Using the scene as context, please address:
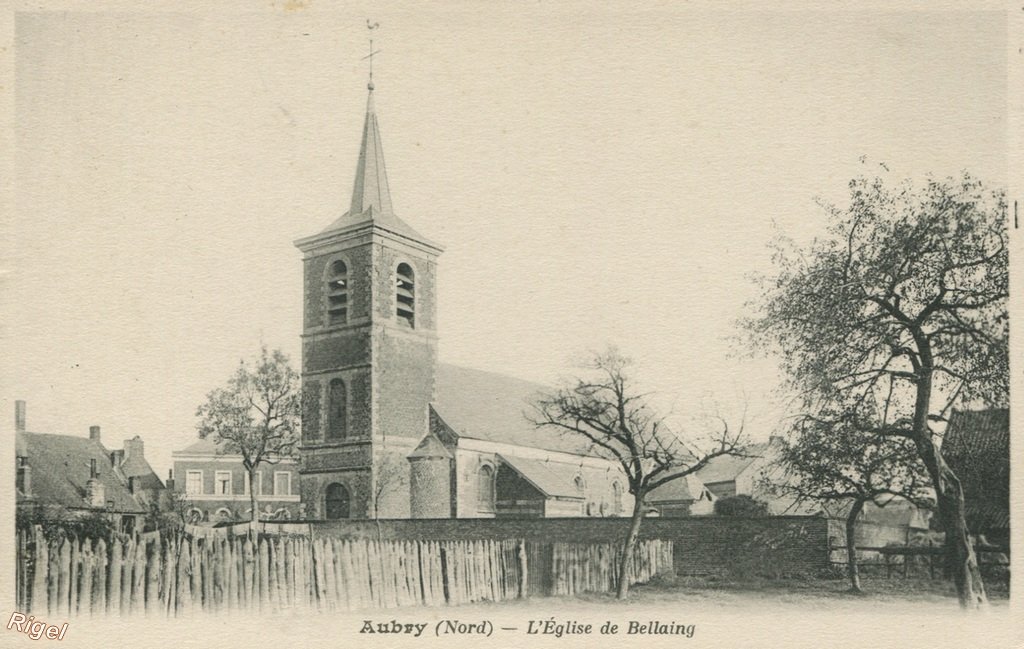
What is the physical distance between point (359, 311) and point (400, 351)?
6.17 ft

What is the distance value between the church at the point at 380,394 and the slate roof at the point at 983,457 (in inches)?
646

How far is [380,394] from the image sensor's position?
98.3 feet

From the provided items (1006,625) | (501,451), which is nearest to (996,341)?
(1006,625)

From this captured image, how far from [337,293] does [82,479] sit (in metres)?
9.59

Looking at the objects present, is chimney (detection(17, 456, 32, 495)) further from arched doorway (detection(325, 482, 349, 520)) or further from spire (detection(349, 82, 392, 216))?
spire (detection(349, 82, 392, 216))

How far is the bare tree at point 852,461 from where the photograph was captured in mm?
12883

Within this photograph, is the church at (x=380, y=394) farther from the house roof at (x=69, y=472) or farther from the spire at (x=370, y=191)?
the house roof at (x=69, y=472)

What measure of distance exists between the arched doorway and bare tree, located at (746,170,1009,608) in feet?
63.8

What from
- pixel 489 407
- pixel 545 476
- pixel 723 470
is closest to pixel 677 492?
pixel 545 476

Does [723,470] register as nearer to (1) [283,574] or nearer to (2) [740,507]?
(2) [740,507]

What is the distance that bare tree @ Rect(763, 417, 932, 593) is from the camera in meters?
12.9

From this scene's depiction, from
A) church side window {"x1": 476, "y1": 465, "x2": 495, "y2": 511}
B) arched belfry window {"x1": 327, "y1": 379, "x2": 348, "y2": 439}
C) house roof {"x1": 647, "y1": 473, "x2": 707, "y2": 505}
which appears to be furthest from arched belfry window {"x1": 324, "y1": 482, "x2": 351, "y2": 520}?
house roof {"x1": 647, "y1": 473, "x2": 707, "y2": 505}

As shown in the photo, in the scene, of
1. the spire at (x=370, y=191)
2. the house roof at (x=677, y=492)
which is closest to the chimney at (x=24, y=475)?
the spire at (x=370, y=191)

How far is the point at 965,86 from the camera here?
11414 millimetres
